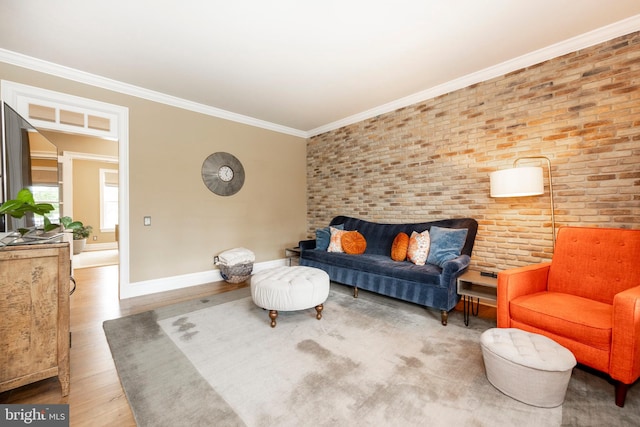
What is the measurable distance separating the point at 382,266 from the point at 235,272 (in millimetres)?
2232

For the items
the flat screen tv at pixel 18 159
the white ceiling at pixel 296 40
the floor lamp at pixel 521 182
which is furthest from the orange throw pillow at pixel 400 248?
the flat screen tv at pixel 18 159

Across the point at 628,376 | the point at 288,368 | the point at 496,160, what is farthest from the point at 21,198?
the point at 496,160

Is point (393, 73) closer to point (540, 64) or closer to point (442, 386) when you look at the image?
point (540, 64)

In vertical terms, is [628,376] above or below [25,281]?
below

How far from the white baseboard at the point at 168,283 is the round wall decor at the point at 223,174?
1335 millimetres

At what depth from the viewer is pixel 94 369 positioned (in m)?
1.89

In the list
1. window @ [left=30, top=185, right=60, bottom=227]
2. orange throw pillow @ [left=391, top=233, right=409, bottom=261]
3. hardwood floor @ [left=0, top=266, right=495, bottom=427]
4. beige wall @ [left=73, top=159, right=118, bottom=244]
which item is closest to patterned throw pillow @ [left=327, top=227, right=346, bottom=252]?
orange throw pillow @ [left=391, top=233, right=409, bottom=261]

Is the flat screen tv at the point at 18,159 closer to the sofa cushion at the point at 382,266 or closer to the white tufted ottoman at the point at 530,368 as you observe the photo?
the sofa cushion at the point at 382,266

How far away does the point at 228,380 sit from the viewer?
1.74 m

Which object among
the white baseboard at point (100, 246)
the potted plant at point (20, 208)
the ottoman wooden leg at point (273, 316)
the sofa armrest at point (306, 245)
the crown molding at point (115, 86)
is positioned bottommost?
the white baseboard at point (100, 246)

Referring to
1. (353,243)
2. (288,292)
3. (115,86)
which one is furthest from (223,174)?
(288,292)

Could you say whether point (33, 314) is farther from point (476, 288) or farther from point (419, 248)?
point (476, 288)

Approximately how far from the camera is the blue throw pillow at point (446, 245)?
2899 mm

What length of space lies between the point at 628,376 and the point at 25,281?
3502 mm
